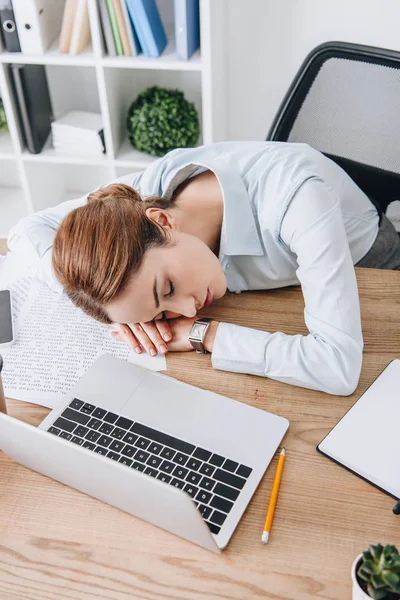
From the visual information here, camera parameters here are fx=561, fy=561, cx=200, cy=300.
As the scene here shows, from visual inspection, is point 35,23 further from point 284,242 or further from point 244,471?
point 244,471

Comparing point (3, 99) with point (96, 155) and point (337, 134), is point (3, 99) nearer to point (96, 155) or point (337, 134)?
point (96, 155)

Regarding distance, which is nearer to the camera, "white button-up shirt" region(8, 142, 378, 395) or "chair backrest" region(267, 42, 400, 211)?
"white button-up shirt" region(8, 142, 378, 395)

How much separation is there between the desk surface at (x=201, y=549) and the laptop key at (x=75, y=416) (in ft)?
0.33

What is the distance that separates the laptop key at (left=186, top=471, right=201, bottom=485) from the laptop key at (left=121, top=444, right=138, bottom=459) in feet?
0.30

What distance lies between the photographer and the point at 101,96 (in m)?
2.06

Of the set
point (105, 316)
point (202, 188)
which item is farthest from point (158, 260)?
point (202, 188)

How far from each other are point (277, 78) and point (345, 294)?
1.48 meters

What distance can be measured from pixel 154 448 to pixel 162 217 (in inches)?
17.0

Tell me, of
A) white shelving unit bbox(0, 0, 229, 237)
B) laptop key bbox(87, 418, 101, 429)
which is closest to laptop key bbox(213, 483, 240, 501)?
laptop key bbox(87, 418, 101, 429)

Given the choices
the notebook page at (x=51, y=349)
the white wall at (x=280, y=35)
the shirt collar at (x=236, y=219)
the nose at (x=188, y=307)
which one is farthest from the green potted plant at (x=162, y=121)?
the nose at (x=188, y=307)

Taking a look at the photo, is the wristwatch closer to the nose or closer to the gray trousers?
the nose

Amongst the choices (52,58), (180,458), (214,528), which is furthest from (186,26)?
(214,528)

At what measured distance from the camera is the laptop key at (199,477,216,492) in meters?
0.77

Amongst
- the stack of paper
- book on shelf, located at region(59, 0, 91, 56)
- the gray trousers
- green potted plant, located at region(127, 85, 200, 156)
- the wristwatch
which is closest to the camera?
the wristwatch
